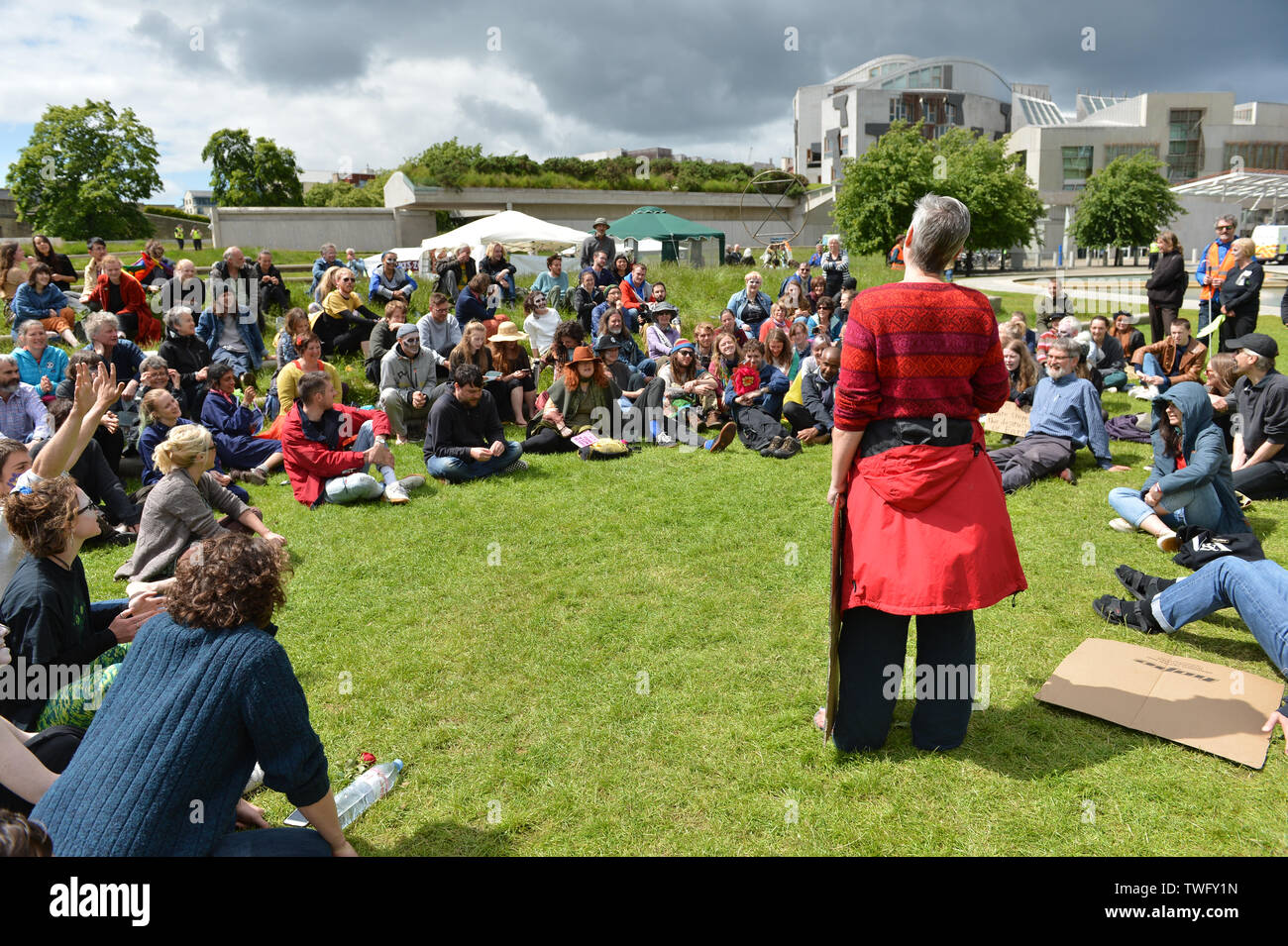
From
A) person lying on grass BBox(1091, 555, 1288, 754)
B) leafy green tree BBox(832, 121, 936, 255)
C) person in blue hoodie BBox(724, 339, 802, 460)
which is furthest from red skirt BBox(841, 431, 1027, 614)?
leafy green tree BBox(832, 121, 936, 255)

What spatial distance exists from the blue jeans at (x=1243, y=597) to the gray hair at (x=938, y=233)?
2406 millimetres

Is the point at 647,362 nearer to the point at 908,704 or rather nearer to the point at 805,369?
the point at 805,369

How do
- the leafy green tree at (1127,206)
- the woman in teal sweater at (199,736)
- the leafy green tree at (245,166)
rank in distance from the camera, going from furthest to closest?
1. the leafy green tree at (245,166)
2. the leafy green tree at (1127,206)
3. the woman in teal sweater at (199,736)

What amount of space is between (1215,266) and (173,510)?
13.9 metres

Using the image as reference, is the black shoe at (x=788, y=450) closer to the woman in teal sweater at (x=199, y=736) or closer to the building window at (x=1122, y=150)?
the woman in teal sweater at (x=199, y=736)

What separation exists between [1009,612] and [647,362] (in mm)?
7312

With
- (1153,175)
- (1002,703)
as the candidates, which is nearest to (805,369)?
(1002,703)

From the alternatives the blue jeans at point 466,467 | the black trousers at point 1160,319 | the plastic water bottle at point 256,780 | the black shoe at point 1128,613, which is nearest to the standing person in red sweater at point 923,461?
the black shoe at point 1128,613

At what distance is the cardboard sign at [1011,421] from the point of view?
29.8ft

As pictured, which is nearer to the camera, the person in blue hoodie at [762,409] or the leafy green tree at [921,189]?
the person in blue hoodie at [762,409]

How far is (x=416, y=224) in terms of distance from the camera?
45125 mm

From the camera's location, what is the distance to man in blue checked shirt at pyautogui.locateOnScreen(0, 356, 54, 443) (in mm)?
7438

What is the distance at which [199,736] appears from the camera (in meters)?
2.43

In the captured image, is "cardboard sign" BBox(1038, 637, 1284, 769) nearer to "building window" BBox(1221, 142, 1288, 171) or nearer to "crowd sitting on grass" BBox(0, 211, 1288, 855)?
"crowd sitting on grass" BBox(0, 211, 1288, 855)
